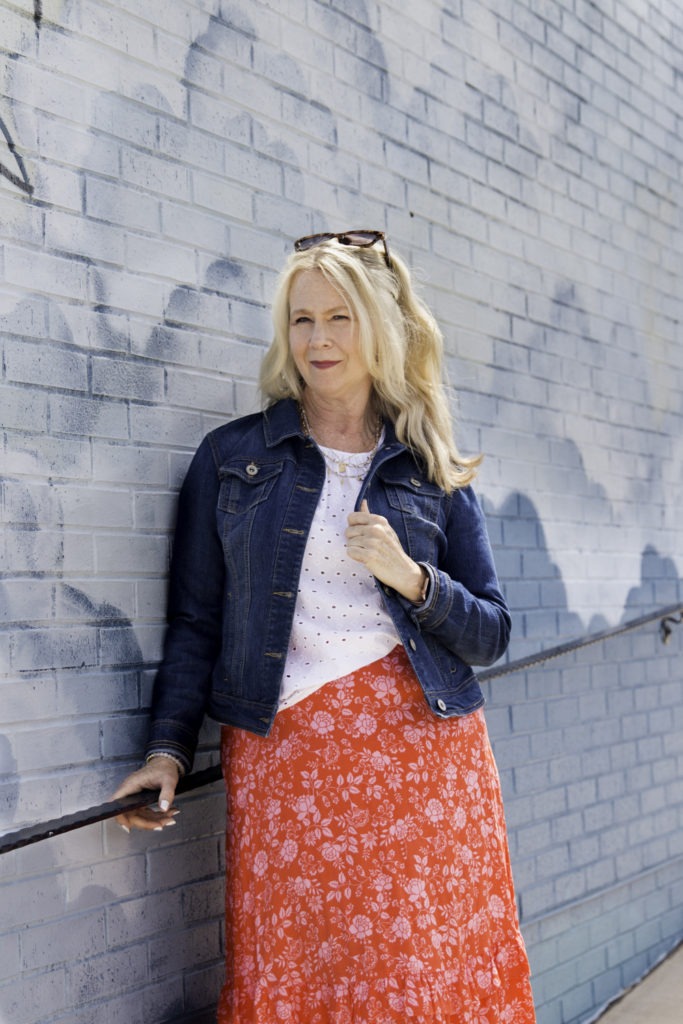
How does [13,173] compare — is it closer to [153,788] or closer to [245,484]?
[245,484]

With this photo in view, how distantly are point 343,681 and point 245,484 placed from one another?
46cm

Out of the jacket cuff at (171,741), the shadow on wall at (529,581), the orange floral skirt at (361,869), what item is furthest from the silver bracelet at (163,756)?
the shadow on wall at (529,581)

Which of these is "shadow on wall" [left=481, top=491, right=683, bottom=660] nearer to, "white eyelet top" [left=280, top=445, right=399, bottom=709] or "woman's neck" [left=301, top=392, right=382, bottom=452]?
"woman's neck" [left=301, top=392, right=382, bottom=452]

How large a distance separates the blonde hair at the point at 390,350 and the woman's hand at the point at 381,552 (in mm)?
318

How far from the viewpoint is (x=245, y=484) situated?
8.38 ft

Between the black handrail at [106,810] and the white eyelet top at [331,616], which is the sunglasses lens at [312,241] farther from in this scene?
the black handrail at [106,810]

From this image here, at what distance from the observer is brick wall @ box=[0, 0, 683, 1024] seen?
2.36 meters

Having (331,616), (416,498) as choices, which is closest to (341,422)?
(416,498)

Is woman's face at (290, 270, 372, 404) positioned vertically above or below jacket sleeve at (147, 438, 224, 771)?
above

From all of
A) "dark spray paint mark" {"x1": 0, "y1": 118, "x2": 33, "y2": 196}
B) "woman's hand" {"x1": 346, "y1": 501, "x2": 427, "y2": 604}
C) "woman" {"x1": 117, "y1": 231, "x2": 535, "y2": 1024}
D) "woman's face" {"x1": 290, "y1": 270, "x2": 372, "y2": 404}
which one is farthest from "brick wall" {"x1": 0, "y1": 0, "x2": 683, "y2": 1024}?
"woman's hand" {"x1": 346, "y1": 501, "x2": 427, "y2": 604}

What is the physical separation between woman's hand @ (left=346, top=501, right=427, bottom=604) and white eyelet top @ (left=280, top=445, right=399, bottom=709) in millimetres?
98

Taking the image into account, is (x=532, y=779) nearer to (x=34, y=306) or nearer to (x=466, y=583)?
(x=466, y=583)

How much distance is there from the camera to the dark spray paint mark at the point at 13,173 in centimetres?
→ 230

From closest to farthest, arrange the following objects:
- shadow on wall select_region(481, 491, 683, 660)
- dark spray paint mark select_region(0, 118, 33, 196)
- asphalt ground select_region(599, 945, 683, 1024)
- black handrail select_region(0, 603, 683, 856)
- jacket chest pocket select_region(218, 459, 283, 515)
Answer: black handrail select_region(0, 603, 683, 856), dark spray paint mark select_region(0, 118, 33, 196), jacket chest pocket select_region(218, 459, 283, 515), shadow on wall select_region(481, 491, 683, 660), asphalt ground select_region(599, 945, 683, 1024)
